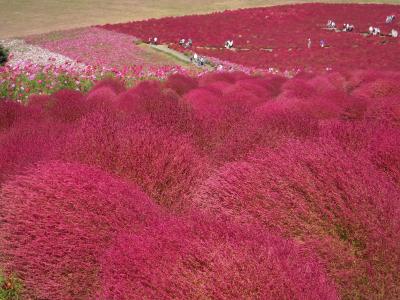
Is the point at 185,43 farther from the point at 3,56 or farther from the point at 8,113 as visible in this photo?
the point at 8,113

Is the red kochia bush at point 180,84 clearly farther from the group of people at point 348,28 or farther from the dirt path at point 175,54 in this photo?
the group of people at point 348,28

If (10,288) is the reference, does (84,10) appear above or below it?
below

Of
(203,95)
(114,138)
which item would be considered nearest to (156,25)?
(203,95)

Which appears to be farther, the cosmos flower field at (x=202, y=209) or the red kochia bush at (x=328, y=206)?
the red kochia bush at (x=328, y=206)

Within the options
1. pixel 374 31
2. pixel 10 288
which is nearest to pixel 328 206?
pixel 10 288

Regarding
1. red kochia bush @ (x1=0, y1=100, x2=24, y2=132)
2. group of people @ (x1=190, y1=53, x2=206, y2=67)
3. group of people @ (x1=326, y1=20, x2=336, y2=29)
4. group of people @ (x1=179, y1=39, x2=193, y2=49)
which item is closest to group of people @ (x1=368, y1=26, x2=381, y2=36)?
group of people @ (x1=326, y1=20, x2=336, y2=29)

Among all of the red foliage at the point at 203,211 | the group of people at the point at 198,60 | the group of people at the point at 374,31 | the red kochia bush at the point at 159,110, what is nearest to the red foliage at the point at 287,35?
the group of people at the point at 374,31

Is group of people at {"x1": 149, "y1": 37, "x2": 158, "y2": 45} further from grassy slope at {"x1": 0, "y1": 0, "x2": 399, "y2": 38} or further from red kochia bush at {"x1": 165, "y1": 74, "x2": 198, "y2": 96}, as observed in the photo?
red kochia bush at {"x1": 165, "y1": 74, "x2": 198, "y2": 96}
